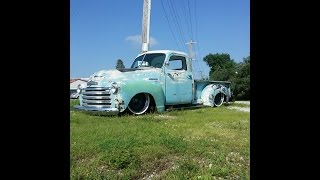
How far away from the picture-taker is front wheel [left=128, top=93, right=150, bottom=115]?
9.29 m

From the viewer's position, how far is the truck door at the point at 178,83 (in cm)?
1034

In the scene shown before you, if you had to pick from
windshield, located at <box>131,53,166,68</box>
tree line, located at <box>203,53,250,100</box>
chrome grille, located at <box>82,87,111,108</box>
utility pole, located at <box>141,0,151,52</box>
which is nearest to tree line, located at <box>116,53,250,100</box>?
tree line, located at <box>203,53,250,100</box>

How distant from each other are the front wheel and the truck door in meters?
0.90

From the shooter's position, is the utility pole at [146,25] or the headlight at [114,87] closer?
the headlight at [114,87]

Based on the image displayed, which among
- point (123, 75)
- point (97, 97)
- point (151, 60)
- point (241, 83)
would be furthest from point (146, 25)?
point (241, 83)

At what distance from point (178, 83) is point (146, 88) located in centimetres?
157

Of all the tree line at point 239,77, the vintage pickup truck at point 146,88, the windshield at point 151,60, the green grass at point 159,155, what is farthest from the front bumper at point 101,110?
the tree line at point 239,77

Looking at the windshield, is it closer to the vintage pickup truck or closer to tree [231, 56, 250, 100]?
the vintage pickup truck

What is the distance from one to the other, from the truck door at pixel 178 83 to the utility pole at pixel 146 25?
91.6 inches

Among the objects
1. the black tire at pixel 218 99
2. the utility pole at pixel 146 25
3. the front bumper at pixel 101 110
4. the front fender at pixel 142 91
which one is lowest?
the front bumper at pixel 101 110

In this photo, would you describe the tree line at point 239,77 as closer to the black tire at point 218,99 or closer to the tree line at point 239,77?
the tree line at point 239,77
